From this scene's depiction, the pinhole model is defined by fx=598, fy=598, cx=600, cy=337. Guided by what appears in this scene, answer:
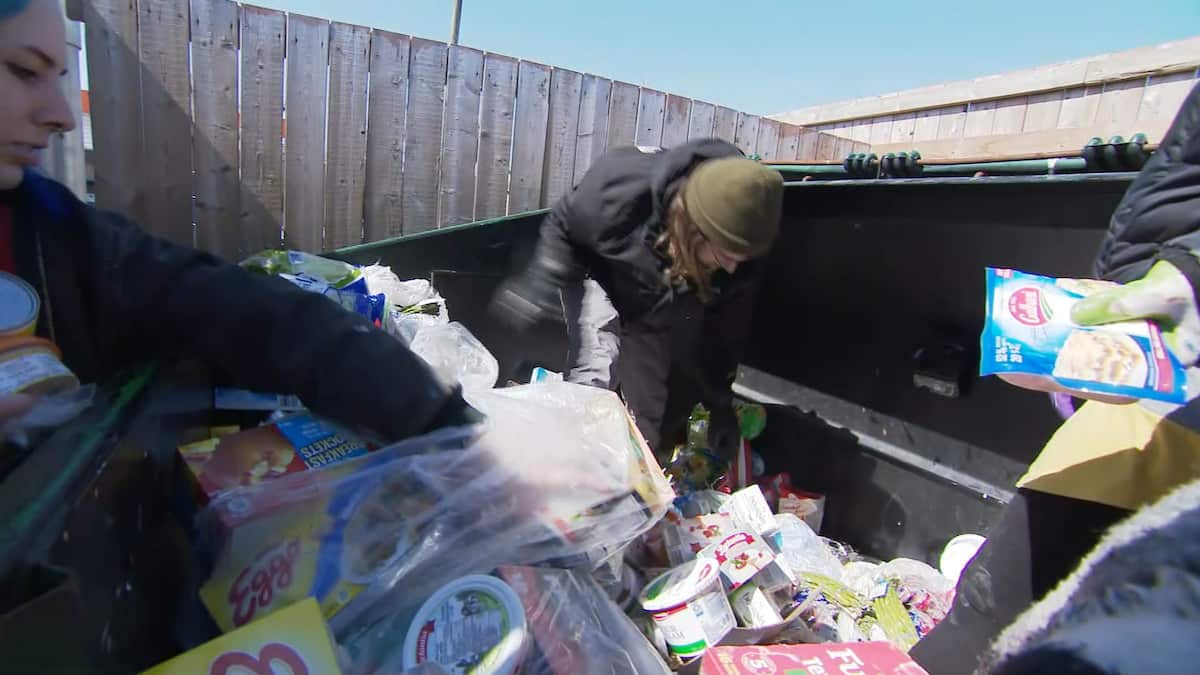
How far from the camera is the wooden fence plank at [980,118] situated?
2.73 m

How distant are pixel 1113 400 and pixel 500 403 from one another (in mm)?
900

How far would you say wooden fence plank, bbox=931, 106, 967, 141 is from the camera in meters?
2.84

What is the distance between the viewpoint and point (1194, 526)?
0.51 meters

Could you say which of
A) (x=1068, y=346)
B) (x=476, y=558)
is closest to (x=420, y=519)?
(x=476, y=558)

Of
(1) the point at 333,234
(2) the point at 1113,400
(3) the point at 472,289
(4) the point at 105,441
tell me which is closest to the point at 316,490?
(4) the point at 105,441

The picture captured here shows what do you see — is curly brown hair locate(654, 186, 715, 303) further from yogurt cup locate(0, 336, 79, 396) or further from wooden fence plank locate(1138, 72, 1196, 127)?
yogurt cup locate(0, 336, 79, 396)

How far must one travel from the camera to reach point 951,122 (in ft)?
9.48

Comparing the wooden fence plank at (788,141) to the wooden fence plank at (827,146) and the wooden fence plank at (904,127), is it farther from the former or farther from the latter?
the wooden fence plank at (904,127)

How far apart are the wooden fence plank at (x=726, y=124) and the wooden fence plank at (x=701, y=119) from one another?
35 mm

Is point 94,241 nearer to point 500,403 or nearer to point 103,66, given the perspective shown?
point 500,403

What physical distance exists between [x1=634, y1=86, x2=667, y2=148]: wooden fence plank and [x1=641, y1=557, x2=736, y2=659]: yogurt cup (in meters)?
2.84

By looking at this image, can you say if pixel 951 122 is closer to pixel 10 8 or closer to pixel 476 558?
pixel 476 558

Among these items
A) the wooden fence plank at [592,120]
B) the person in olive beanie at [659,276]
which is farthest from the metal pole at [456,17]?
the person in olive beanie at [659,276]

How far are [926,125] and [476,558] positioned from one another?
10.5 feet
